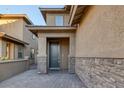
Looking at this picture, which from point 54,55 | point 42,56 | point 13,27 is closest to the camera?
point 42,56

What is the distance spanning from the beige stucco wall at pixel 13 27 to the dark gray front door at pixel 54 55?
16.4 ft

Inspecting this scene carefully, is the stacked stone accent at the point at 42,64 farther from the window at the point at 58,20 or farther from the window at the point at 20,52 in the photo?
the window at the point at 20,52

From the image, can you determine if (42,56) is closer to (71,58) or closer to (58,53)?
(71,58)

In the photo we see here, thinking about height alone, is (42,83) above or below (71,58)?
below

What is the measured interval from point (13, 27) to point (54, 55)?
21.6 feet

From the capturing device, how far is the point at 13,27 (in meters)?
19.5

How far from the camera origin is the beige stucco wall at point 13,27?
1934cm

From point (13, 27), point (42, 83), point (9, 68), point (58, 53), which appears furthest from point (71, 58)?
point (13, 27)

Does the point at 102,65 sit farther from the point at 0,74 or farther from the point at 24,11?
the point at 24,11

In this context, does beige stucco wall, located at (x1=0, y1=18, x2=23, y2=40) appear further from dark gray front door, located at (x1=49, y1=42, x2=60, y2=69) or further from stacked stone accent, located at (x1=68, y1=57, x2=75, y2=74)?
stacked stone accent, located at (x1=68, y1=57, x2=75, y2=74)

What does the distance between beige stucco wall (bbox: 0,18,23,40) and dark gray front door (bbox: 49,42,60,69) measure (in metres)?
5.01

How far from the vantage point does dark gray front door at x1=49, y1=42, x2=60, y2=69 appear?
16000 mm
